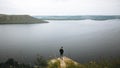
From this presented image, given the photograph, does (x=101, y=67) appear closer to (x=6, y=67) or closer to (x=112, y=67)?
(x=112, y=67)

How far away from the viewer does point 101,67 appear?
59.6 feet

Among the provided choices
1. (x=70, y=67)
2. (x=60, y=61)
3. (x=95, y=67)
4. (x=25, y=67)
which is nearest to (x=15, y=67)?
(x=25, y=67)

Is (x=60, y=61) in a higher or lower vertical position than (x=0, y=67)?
higher

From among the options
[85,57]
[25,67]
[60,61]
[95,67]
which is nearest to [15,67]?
[25,67]

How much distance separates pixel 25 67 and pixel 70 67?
12855 mm

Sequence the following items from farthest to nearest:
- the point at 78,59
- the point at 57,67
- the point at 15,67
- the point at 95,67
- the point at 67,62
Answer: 1. the point at 78,59
2. the point at 15,67
3. the point at 67,62
4. the point at 57,67
5. the point at 95,67

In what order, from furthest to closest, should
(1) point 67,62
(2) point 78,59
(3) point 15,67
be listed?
(2) point 78,59
(3) point 15,67
(1) point 67,62

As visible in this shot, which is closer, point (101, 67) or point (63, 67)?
point (101, 67)

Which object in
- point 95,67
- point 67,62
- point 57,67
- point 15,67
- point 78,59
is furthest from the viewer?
point 78,59

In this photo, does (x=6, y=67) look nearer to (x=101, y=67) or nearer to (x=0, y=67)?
(x=0, y=67)

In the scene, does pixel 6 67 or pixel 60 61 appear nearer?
pixel 60 61

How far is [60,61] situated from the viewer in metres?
24.1

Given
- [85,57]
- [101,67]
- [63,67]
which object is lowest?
[85,57]

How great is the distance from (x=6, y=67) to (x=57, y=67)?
1440 cm
